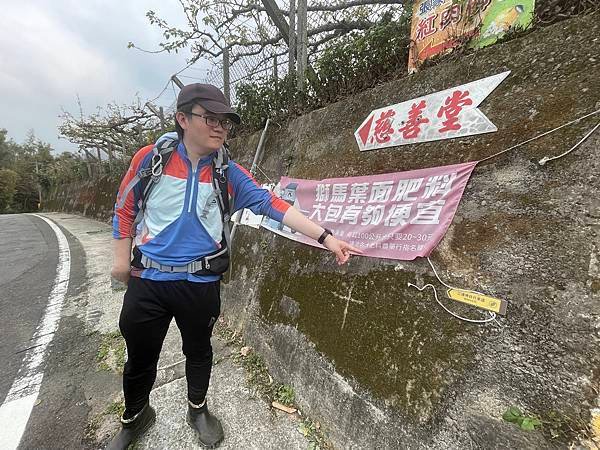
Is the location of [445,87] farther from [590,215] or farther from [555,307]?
[555,307]

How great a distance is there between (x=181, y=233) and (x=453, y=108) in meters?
1.93

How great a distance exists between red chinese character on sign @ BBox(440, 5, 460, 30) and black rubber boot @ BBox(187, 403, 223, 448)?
3.37 m

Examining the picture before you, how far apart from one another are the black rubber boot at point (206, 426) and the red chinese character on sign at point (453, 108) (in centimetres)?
255

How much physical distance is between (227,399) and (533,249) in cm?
236

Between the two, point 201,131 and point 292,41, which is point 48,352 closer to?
point 201,131

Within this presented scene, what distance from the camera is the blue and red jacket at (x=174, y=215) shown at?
166 cm

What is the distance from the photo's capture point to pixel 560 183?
1456 mm

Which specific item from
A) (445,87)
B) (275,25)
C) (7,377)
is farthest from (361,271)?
(275,25)

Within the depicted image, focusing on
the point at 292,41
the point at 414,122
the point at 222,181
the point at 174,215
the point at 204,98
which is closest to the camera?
the point at 204,98

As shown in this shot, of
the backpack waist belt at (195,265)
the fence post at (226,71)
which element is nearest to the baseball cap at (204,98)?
the backpack waist belt at (195,265)

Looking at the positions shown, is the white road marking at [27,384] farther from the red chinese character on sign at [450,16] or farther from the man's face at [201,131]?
the red chinese character on sign at [450,16]

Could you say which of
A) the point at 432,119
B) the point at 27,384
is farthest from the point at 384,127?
the point at 27,384

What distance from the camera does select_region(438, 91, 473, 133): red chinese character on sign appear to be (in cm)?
193

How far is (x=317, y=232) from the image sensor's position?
1738 mm
